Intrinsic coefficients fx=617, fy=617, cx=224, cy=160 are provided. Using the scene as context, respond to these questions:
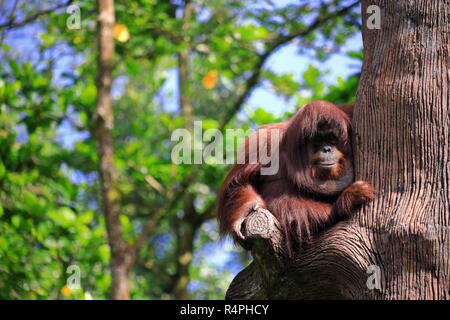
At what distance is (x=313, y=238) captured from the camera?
11.1ft

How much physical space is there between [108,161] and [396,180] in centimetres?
379

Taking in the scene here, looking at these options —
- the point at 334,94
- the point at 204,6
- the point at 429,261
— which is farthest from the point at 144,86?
the point at 429,261

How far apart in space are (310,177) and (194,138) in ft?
11.1

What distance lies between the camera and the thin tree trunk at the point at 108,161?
240 inches

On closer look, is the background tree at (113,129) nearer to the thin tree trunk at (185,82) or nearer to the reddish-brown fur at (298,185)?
the thin tree trunk at (185,82)

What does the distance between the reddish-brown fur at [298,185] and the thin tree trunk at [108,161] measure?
2.12 m

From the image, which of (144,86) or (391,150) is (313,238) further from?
(144,86)

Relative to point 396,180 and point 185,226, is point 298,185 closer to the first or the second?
point 396,180

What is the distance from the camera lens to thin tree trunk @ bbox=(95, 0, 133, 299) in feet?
20.0

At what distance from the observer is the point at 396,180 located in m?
3.02

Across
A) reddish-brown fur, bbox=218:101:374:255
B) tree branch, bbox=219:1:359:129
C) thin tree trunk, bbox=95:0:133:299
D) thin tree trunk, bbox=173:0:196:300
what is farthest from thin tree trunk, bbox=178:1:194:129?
reddish-brown fur, bbox=218:101:374:255

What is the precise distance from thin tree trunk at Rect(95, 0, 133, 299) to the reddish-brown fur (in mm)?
2123

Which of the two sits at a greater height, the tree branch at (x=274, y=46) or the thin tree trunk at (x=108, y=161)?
the tree branch at (x=274, y=46)

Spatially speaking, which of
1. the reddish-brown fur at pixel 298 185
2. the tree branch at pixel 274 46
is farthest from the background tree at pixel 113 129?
the reddish-brown fur at pixel 298 185
